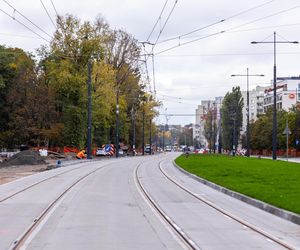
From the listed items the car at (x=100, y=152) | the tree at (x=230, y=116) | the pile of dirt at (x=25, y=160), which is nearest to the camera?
the pile of dirt at (x=25, y=160)

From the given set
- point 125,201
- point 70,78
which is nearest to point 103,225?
point 125,201

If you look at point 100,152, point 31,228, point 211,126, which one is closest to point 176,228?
point 31,228

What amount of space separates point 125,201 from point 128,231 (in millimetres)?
7232

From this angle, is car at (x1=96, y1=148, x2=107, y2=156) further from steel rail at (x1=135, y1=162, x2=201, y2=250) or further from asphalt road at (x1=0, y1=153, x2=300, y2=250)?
steel rail at (x1=135, y1=162, x2=201, y2=250)

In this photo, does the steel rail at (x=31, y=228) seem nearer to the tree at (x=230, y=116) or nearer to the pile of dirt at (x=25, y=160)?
the pile of dirt at (x=25, y=160)

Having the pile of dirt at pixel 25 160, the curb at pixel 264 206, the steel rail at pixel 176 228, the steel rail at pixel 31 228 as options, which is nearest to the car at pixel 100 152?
the pile of dirt at pixel 25 160

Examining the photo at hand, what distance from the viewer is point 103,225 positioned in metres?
13.7

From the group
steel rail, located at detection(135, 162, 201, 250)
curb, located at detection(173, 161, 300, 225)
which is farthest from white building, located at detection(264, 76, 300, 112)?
steel rail, located at detection(135, 162, 201, 250)

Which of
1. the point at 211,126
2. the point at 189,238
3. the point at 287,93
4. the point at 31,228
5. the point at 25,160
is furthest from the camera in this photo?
the point at 287,93

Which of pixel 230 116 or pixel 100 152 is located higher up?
pixel 230 116

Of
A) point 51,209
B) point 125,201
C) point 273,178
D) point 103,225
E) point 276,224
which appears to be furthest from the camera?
point 273,178

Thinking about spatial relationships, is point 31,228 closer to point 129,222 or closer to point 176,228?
point 129,222

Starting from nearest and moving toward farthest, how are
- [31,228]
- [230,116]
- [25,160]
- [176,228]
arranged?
[31,228] → [176,228] → [25,160] → [230,116]

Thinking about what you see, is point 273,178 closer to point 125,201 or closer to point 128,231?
point 125,201
